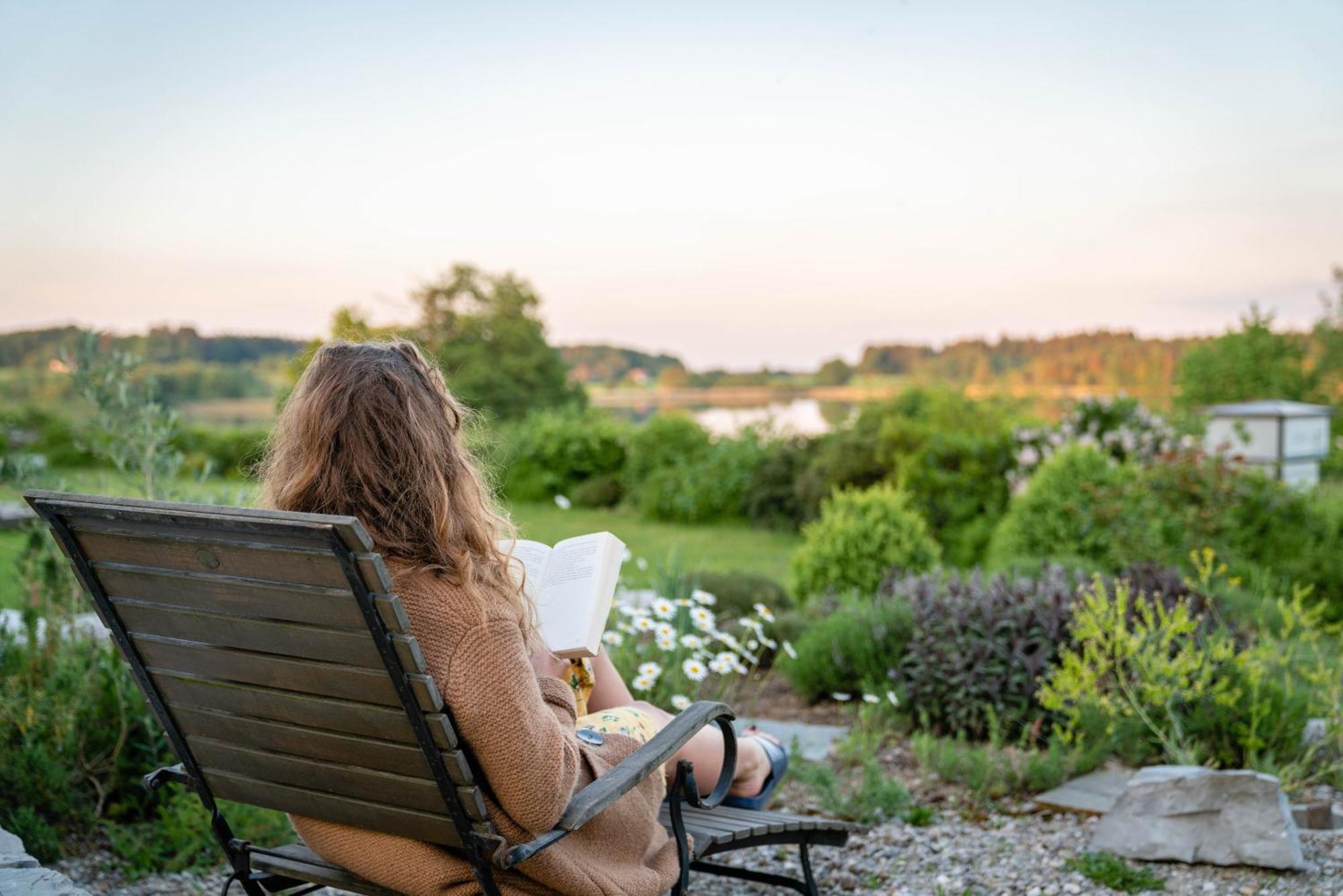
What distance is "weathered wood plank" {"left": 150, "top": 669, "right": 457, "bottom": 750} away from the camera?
66.2 inches

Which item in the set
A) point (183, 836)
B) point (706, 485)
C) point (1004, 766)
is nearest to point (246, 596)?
point (183, 836)

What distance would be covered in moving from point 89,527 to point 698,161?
11.3m

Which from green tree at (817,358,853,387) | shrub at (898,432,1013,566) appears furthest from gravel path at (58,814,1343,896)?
green tree at (817,358,853,387)

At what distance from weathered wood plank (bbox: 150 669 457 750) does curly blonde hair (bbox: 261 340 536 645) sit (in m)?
0.23

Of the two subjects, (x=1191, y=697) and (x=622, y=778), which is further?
(x=1191, y=697)

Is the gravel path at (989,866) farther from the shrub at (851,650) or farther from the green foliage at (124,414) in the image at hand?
the green foliage at (124,414)

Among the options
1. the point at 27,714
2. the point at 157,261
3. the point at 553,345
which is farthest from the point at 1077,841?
the point at 553,345

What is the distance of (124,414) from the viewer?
12.4 ft

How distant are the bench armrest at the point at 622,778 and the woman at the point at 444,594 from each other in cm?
3

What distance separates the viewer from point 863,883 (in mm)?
3023

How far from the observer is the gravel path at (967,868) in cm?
287

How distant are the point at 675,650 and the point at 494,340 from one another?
18.5m

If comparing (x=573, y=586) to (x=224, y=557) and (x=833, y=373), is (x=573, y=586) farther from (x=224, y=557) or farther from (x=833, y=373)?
(x=833, y=373)

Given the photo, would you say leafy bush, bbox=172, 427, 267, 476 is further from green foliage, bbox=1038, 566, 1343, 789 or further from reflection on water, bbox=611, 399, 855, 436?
green foliage, bbox=1038, 566, 1343, 789
